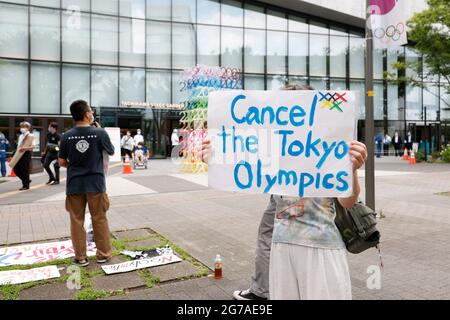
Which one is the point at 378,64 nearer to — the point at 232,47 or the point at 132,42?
the point at 232,47

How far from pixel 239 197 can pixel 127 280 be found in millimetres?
5941

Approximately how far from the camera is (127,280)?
4.45 m

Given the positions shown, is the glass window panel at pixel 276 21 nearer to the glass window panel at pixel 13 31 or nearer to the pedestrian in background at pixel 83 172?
the glass window panel at pixel 13 31

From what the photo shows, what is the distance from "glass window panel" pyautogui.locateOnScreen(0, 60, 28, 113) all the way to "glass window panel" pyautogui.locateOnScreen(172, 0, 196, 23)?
9925 mm

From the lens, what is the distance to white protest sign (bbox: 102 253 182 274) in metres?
4.73

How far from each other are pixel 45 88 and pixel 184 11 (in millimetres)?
10246

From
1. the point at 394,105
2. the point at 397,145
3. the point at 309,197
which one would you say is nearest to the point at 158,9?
the point at 397,145

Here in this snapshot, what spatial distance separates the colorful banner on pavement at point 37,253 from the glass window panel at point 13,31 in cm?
2209

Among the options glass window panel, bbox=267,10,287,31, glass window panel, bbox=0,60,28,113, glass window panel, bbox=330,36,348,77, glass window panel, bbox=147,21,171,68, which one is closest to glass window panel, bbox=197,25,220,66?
glass window panel, bbox=147,21,171,68

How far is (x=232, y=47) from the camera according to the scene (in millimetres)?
29250

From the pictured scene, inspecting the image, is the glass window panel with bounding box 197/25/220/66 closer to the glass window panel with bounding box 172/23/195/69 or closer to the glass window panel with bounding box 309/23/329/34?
the glass window panel with bounding box 172/23/195/69

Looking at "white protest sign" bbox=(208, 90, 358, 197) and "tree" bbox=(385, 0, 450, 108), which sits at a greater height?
"tree" bbox=(385, 0, 450, 108)
